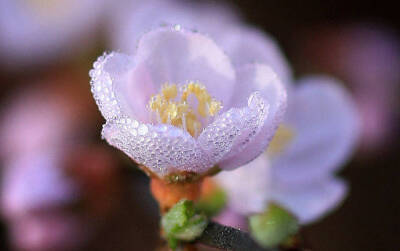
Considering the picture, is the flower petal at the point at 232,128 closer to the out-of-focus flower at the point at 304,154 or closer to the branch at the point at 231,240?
the branch at the point at 231,240

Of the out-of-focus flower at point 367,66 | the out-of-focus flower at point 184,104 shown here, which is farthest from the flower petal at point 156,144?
the out-of-focus flower at point 367,66

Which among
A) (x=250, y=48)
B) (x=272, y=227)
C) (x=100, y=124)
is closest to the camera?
(x=272, y=227)

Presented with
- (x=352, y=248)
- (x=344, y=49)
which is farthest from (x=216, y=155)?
(x=344, y=49)

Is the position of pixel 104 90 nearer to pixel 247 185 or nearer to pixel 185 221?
pixel 185 221

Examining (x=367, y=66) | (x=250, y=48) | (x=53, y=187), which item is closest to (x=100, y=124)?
(x=53, y=187)

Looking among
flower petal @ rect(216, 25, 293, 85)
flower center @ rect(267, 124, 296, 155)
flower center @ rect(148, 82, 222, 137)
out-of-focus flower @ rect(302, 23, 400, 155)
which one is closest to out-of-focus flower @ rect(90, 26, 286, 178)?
flower center @ rect(148, 82, 222, 137)

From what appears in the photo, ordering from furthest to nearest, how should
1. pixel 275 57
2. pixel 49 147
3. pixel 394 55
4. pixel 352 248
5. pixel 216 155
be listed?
pixel 394 55
pixel 352 248
pixel 49 147
pixel 275 57
pixel 216 155

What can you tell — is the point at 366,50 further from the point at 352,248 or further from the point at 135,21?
the point at 135,21
